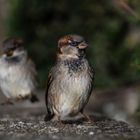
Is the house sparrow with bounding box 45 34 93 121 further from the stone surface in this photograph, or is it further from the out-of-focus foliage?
the out-of-focus foliage

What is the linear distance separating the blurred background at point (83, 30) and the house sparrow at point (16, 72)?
2003 millimetres

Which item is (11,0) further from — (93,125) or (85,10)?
(93,125)

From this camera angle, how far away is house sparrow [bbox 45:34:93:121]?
8336 millimetres

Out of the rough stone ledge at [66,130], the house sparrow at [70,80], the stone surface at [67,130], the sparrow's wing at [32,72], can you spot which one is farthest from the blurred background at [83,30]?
the house sparrow at [70,80]

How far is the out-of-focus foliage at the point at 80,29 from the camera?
13727 mm

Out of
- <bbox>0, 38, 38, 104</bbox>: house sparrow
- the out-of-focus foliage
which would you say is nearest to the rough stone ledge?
<bbox>0, 38, 38, 104</bbox>: house sparrow

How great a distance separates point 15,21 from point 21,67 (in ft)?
10.6

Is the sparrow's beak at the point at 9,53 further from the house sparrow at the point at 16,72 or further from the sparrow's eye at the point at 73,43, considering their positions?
the sparrow's eye at the point at 73,43

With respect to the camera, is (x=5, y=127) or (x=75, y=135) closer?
(x=75, y=135)

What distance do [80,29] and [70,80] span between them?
587 cm

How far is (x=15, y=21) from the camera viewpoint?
14.2m

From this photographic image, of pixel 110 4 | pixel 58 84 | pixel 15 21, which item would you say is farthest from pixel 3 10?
pixel 58 84

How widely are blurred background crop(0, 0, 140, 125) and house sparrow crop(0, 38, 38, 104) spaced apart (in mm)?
2003

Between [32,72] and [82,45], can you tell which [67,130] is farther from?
[32,72]
